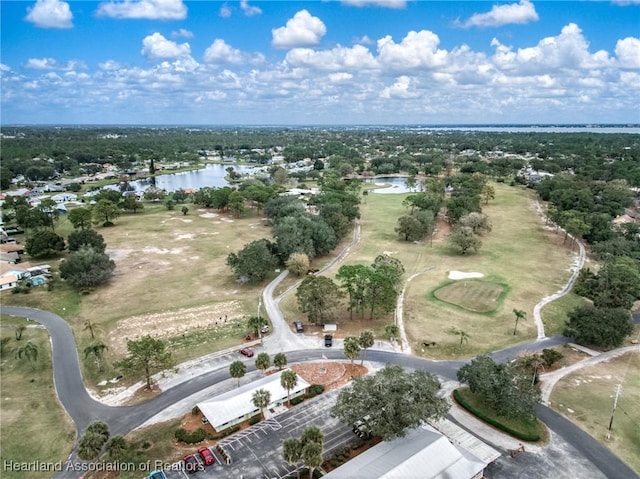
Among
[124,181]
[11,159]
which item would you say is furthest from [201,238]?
[11,159]

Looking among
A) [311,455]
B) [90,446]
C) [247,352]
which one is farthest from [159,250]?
[311,455]

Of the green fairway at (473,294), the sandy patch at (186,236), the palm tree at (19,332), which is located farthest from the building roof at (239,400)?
the sandy patch at (186,236)

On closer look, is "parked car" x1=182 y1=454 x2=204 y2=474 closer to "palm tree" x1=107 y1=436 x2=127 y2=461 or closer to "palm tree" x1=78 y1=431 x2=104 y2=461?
"palm tree" x1=107 y1=436 x2=127 y2=461

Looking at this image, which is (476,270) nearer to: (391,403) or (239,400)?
(391,403)

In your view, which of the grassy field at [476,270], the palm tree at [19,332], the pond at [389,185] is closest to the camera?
the palm tree at [19,332]

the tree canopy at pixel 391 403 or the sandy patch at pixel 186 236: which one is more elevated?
the tree canopy at pixel 391 403

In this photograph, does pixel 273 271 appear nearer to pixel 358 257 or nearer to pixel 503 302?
pixel 358 257

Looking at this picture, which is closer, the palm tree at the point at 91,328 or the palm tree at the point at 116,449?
the palm tree at the point at 116,449

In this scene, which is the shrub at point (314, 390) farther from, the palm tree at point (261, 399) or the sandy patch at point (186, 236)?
the sandy patch at point (186, 236)
